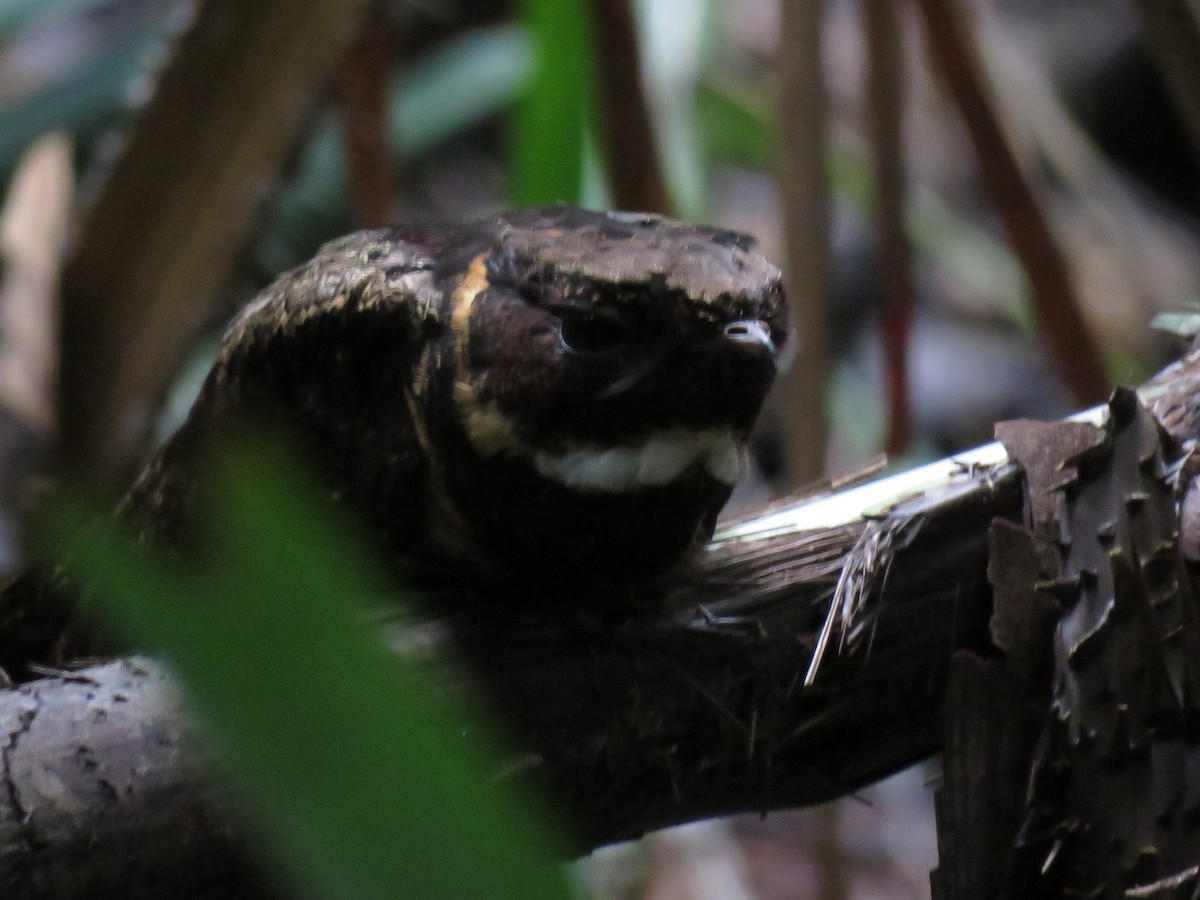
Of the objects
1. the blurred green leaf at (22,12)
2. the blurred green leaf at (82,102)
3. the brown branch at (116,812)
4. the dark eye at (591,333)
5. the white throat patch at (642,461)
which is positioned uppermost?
the blurred green leaf at (22,12)

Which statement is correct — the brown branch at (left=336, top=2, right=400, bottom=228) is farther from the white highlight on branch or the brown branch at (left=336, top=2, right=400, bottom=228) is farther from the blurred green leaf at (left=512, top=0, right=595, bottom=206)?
the white highlight on branch

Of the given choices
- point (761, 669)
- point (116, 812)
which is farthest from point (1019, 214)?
point (116, 812)

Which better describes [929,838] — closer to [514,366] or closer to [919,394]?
[919,394]

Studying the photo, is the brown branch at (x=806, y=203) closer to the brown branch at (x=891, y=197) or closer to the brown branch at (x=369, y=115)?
the brown branch at (x=891, y=197)

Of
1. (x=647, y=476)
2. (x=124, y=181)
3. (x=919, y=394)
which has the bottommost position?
(x=919, y=394)

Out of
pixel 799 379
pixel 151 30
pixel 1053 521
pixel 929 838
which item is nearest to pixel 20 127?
pixel 151 30

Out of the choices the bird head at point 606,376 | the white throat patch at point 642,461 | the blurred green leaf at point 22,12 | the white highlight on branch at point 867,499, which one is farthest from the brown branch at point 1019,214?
the blurred green leaf at point 22,12
